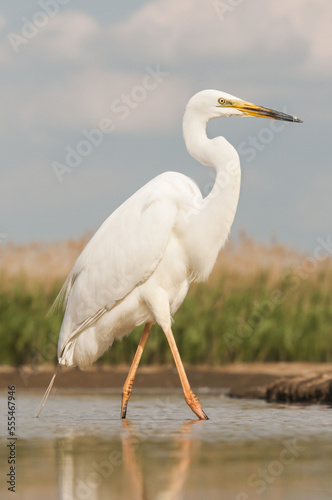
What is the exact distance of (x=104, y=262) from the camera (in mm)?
7320

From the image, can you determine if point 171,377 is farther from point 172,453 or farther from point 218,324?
point 172,453

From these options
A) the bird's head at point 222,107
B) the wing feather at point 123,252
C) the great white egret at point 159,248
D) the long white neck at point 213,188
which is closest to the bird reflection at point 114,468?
the great white egret at point 159,248

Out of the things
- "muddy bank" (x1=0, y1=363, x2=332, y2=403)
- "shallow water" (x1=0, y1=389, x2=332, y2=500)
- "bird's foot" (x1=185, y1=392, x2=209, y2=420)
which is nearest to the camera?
"shallow water" (x1=0, y1=389, x2=332, y2=500)

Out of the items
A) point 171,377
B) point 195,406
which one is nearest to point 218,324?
point 171,377

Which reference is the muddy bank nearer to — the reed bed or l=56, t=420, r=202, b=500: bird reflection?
the reed bed

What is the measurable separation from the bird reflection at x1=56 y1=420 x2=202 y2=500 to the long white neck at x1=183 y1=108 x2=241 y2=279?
1692 millimetres

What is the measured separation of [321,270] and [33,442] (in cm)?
831

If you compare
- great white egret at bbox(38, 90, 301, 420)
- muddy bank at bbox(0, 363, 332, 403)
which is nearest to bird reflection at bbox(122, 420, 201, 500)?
great white egret at bbox(38, 90, 301, 420)

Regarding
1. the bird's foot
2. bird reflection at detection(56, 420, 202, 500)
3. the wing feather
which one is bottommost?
bird reflection at detection(56, 420, 202, 500)

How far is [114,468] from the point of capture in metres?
4.80

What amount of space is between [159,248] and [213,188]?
69 centimetres

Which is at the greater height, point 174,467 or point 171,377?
point 171,377

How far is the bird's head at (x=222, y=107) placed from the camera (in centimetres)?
730

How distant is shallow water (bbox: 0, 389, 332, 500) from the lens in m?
4.22
